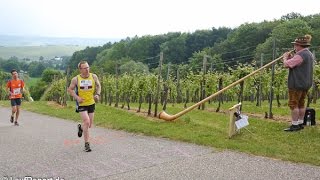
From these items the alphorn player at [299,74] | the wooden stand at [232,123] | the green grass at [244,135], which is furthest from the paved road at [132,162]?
the alphorn player at [299,74]

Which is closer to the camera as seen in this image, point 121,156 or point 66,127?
point 121,156

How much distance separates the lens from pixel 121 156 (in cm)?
A: 866

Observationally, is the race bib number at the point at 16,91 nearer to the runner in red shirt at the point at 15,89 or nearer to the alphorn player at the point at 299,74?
the runner in red shirt at the point at 15,89

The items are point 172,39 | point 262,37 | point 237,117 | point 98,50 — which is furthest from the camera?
point 98,50

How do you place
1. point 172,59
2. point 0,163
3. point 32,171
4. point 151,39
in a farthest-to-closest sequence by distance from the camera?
point 151,39, point 172,59, point 0,163, point 32,171

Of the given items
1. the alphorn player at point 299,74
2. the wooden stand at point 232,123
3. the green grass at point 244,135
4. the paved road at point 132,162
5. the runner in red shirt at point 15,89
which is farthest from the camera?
the runner in red shirt at point 15,89

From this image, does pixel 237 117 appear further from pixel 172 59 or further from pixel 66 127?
pixel 172 59

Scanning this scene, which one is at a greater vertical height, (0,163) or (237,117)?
(237,117)

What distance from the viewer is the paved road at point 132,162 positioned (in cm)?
711

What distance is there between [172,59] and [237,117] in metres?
76.0

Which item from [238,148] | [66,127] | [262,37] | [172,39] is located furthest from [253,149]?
[172,39]

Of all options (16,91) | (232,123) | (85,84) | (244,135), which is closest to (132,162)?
(85,84)

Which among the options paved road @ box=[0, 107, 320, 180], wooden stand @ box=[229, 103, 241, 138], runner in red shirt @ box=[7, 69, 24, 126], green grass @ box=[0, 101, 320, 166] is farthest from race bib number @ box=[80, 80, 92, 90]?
runner in red shirt @ box=[7, 69, 24, 126]

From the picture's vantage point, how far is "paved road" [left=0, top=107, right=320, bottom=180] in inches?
280
